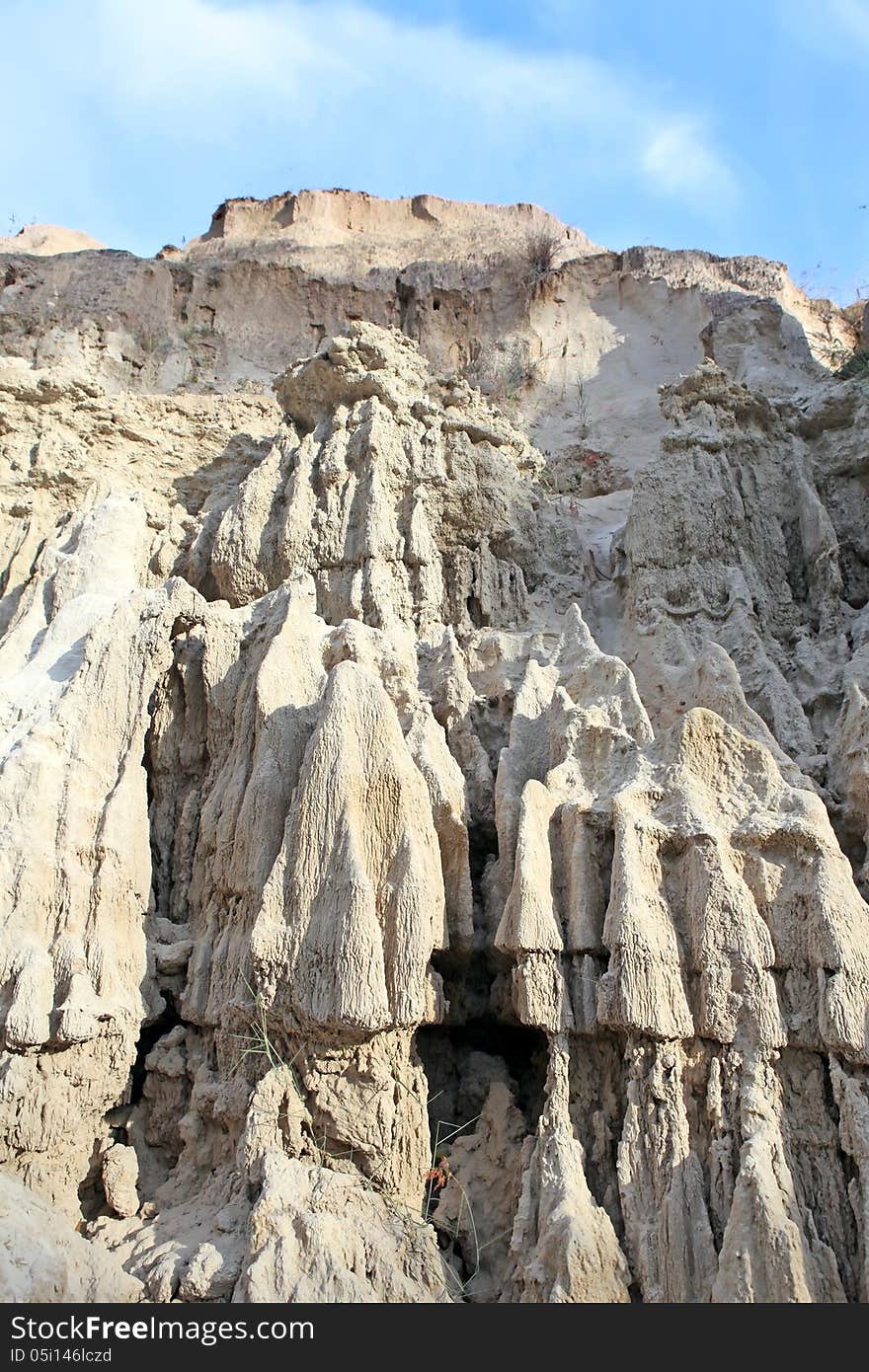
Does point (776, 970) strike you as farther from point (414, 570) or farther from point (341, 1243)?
point (414, 570)

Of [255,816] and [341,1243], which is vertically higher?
[255,816]

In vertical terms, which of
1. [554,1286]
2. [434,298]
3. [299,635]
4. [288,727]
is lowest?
[554,1286]

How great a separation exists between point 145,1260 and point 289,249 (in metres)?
20.6

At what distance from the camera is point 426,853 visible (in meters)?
7.18

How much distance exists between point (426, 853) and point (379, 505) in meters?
4.64

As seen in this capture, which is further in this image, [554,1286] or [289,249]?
[289,249]

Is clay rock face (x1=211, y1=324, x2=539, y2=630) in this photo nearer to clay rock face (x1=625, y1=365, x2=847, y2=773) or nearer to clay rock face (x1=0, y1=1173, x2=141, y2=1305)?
clay rock face (x1=625, y1=365, x2=847, y2=773)

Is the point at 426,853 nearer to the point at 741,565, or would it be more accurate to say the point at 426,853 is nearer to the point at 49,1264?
the point at 49,1264

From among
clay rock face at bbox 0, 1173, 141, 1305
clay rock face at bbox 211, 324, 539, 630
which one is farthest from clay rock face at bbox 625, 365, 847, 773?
clay rock face at bbox 0, 1173, 141, 1305

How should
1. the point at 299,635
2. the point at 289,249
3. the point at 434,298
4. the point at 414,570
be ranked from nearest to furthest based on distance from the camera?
the point at 299,635
the point at 414,570
the point at 434,298
the point at 289,249

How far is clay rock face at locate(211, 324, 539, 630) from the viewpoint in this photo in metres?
10.4

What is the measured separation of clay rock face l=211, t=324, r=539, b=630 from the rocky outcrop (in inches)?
1.8

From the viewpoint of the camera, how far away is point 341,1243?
19.0 feet

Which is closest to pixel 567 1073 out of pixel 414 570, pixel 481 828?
pixel 481 828
